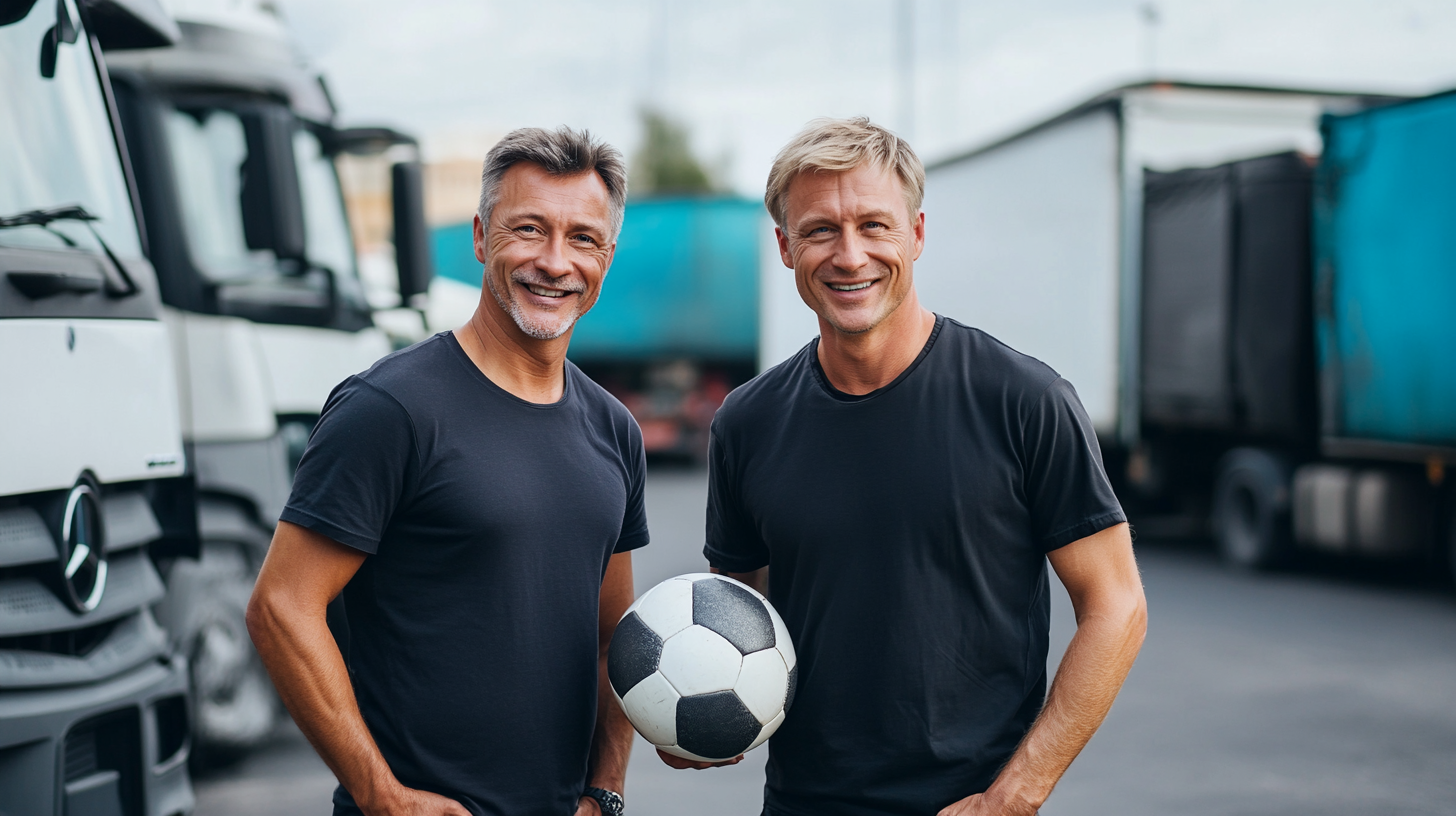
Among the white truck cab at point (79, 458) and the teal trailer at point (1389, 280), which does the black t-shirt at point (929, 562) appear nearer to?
the white truck cab at point (79, 458)

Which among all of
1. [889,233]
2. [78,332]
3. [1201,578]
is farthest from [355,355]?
[1201,578]

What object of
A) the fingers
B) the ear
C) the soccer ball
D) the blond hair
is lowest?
the fingers

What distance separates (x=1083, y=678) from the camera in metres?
2.21

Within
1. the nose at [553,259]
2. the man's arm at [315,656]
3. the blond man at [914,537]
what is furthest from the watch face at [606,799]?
the nose at [553,259]

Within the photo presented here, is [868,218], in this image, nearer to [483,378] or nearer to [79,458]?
[483,378]

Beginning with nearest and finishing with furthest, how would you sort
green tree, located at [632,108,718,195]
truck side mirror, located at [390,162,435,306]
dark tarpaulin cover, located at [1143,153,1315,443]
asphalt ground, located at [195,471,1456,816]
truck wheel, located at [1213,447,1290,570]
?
asphalt ground, located at [195,471,1456,816] < truck side mirror, located at [390,162,435,306] < dark tarpaulin cover, located at [1143,153,1315,443] < truck wheel, located at [1213,447,1290,570] < green tree, located at [632,108,718,195]

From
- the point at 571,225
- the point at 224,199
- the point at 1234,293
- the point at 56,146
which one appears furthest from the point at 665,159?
the point at 571,225

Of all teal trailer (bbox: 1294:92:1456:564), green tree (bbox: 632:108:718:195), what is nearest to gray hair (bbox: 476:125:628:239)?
teal trailer (bbox: 1294:92:1456:564)

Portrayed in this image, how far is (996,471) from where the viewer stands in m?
2.30

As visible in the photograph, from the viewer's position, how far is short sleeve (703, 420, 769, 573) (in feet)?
8.64

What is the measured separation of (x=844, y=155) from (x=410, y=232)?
200 inches

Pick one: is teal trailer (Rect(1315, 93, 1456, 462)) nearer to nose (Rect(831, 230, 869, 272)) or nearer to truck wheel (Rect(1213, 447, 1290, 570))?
truck wheel (Rect(1213, 447, 1290, 570))

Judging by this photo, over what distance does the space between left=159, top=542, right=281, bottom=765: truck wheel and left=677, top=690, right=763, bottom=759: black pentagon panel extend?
11.7 feet

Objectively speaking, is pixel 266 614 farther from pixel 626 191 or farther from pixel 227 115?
pixel 227 115
